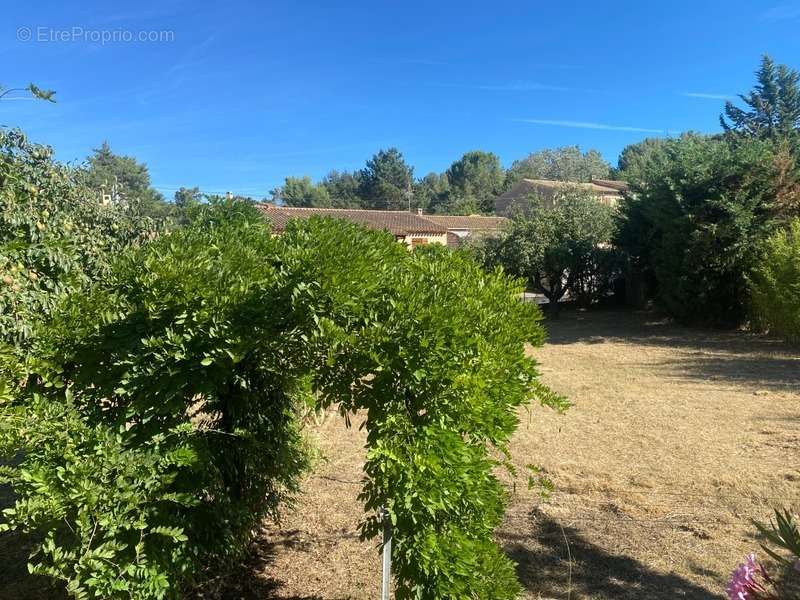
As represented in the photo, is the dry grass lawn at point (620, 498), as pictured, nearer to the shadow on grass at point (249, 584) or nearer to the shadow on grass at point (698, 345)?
the shadow on grass at point (249, 584)

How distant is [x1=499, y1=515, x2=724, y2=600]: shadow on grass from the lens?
3264mm

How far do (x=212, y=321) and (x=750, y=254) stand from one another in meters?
13.5

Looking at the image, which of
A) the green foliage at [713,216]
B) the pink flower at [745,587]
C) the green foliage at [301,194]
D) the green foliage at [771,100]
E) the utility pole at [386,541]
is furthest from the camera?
the green foliage at [301,194]

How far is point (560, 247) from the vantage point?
1661cm

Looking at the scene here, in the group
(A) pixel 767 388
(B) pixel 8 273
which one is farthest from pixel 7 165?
(A) pixel 767 388

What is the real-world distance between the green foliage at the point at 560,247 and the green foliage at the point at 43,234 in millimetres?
12253

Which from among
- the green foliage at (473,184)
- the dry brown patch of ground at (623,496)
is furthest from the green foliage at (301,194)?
the dry brown patch of ground at (623,496)

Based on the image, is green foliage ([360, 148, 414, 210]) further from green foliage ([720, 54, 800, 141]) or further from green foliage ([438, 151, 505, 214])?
green foliage ([720, 54, 800, 141])

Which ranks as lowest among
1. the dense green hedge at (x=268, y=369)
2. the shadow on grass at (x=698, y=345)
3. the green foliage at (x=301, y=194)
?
the shadow on grass at (x=698, y=345)

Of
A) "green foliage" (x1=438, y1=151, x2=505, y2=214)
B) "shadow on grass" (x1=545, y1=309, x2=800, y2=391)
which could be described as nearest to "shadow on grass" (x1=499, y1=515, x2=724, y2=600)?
"shadow on grass" (x1=545, y1=309, x2=800, y2=391)

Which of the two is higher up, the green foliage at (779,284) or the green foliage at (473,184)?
the green foliage at (473,184)

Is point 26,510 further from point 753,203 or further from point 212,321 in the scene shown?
point 753,203

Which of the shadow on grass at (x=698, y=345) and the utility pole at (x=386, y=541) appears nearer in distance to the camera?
the utility pole at (x=386, y=541)

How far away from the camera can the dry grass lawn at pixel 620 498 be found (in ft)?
11.2
